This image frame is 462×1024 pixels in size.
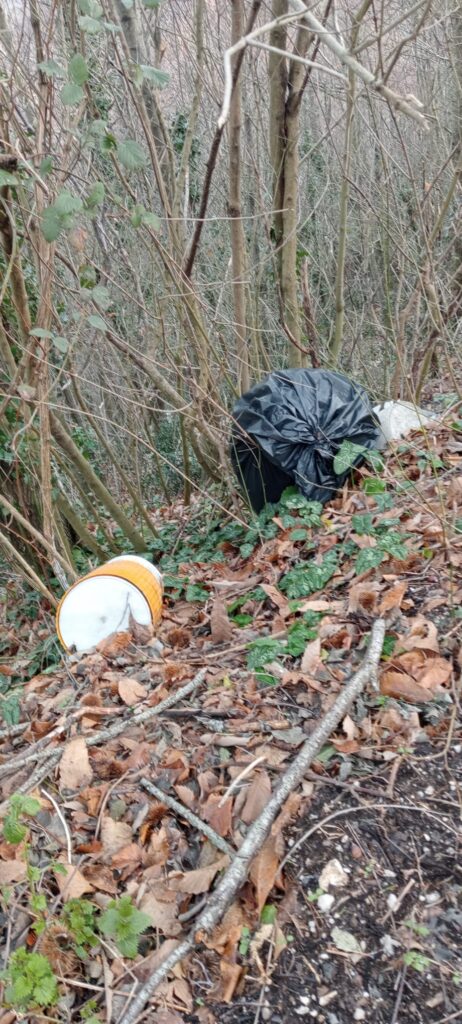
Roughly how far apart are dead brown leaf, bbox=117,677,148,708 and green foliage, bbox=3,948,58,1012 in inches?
43.2

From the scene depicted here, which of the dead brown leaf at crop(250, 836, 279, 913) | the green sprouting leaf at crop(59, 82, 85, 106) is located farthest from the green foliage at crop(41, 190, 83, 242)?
the dead brown leaf at crop(250, 836, 279, 913)

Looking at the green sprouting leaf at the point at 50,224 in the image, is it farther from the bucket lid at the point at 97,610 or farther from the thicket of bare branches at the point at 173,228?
the bucket lid at the point at 97,610

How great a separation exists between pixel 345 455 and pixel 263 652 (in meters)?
1.54

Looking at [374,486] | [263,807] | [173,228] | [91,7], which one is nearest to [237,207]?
[173,228]

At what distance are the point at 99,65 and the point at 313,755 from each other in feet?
16.6

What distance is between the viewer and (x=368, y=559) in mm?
2662

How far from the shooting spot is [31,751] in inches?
94.9

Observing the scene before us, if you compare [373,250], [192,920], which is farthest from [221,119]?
[373,250]

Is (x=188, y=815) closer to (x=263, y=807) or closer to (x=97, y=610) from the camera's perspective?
(x=263, y=807)

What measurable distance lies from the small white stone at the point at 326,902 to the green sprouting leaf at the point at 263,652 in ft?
2.95

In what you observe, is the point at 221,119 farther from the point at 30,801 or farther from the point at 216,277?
the point at 216,277

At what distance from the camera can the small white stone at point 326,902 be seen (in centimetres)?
155

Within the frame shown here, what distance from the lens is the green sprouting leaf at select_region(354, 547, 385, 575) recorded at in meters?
2.64

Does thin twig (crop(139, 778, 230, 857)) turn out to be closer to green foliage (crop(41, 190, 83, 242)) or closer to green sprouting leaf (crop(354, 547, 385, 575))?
green sprouting leaf (crop(354, 547, 385, 575))
